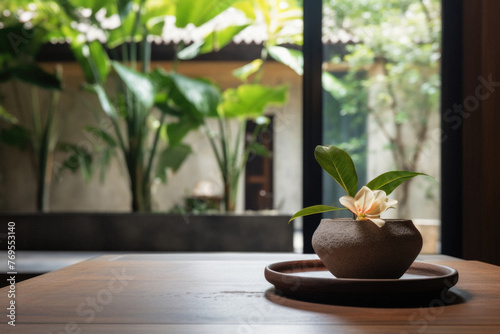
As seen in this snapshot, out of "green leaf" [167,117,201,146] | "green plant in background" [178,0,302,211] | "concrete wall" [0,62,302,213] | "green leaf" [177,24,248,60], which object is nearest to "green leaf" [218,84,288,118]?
"green plant in background" [178,0,302,211]

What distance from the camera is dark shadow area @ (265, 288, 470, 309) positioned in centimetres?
73

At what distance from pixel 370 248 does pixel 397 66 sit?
2.22 metres

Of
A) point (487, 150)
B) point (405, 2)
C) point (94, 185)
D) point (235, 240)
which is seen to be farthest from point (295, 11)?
point (94, 185)

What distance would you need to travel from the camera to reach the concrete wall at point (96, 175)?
5922 millimetres

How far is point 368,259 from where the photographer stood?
0.79m

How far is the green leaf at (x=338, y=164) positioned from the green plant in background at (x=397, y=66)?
175 centimetres

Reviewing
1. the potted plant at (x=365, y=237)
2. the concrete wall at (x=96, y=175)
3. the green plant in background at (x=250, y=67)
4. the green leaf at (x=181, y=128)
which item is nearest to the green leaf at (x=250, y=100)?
the green plant in background at (x=250, y=67)

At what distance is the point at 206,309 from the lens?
0.72 meters

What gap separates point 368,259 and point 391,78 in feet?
7.06

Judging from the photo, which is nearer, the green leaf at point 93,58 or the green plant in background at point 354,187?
the green plant in background at point 354,187

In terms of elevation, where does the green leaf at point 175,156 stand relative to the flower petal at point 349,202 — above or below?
above

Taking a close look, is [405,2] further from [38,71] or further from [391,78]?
[38,71]

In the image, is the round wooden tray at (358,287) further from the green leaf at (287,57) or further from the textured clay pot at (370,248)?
the green leaf at (287,57)

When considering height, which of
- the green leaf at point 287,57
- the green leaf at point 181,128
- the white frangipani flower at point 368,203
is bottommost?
the white frangipani flower at point 368,203
